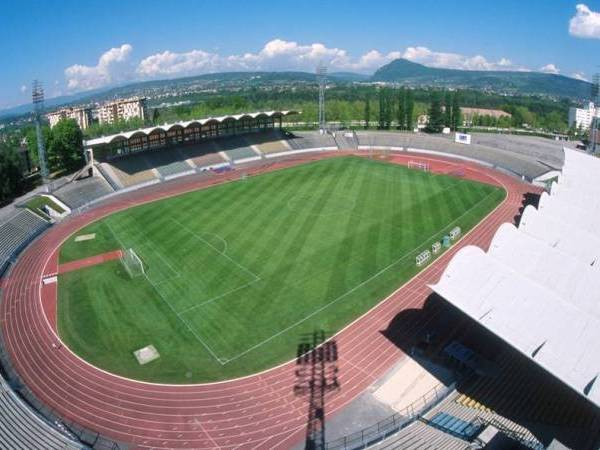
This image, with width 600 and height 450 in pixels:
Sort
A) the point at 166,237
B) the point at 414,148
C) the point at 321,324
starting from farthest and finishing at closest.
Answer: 1. the point at 414,148
2. the point at 166,237
3. the point at 321,324

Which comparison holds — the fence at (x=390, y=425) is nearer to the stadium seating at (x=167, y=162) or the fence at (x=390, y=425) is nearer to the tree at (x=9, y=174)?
the stadium seating at (x=167, y=162)

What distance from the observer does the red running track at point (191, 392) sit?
65.7 ft

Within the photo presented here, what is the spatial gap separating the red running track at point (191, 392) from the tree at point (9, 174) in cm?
2573

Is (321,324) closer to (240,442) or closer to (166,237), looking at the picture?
(240,442)

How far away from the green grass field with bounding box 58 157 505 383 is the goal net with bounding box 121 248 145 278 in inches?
22.0

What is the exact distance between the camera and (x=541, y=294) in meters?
19.9

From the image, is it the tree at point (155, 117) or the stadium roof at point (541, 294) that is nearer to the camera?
the stadium roof at point (541, 294)

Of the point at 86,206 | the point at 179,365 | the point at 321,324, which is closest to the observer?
the point at 179,365

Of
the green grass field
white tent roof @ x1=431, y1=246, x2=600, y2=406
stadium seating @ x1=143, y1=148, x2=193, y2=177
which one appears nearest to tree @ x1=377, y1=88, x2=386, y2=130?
the green grass field

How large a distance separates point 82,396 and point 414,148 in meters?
66.2

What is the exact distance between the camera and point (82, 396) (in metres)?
22.6

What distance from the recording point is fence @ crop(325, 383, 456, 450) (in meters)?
18.9

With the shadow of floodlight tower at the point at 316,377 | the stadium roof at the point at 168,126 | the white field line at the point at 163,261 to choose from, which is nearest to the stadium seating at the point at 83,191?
the stadium roof at the point at 168,126

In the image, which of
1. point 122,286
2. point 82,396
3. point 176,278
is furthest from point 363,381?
point 122,286
